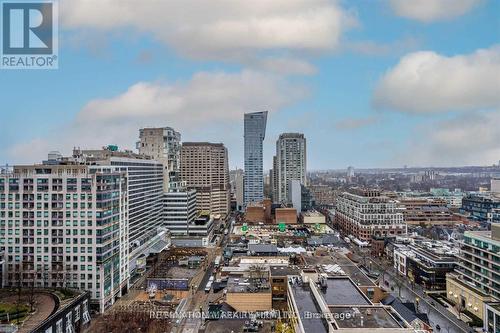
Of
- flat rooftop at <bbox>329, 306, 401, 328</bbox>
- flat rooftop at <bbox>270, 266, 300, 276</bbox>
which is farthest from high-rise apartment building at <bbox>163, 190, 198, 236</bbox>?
flat rooftop at <bbox>329, 306, 401, 328</bbox>

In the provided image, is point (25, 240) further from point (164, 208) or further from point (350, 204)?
point (350, 204)

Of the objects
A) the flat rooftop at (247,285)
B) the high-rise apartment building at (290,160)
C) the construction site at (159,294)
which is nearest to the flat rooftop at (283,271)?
the flat rooftop at (247,285)

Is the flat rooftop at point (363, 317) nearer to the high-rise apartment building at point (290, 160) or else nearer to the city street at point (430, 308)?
the city street at point (430, 308)

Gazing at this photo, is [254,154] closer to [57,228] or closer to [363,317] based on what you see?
[57,228]

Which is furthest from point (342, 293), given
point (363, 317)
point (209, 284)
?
point (209, 284)

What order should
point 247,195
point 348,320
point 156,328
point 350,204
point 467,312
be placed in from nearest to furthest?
point 348,320, point 156,328, point 467,312, point 350,204, point 247,195

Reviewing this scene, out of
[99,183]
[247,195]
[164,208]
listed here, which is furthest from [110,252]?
[247,195]
